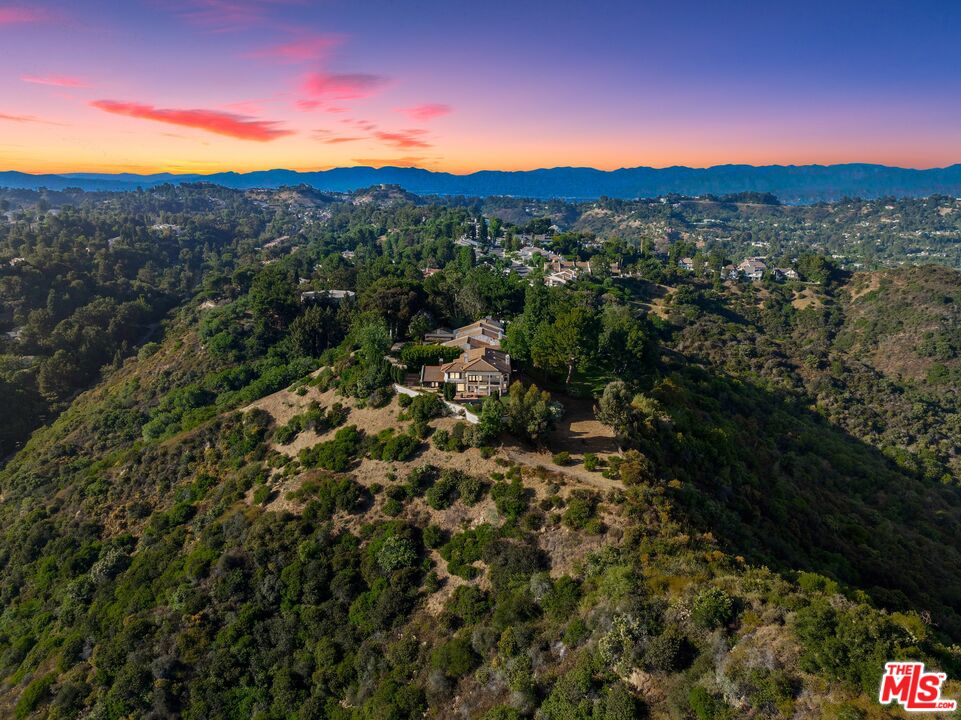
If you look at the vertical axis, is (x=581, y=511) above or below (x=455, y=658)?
above

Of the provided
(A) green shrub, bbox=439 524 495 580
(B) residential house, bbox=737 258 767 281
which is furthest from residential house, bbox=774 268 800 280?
(A) green shrub, bbox=439 524 495 580

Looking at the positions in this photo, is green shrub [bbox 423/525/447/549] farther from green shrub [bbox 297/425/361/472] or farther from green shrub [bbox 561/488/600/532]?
green shrub [bbox 297/425/361/472]

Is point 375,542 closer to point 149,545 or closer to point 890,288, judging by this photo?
point 149,545

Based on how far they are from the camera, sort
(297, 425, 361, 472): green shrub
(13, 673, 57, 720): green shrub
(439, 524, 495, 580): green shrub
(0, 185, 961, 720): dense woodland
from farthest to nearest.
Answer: (297, 425, 361, 472): green shrub
(439, 524, 495, 580): green shrub
(13, 673, 57, 720): green shrub
(0, 185, 961, 720): dense woodland

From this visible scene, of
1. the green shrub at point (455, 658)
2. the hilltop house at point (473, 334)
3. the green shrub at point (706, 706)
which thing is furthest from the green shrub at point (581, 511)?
the hilltop house at point (473, 334)

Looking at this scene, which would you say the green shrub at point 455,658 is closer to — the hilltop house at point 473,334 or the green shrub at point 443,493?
the green shrub at point 443,493

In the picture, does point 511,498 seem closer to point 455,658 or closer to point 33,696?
point 455,658

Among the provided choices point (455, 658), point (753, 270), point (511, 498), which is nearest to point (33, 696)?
point (455, 658)

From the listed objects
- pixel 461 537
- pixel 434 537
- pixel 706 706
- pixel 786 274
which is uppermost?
pixel 786 274
